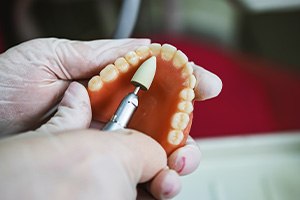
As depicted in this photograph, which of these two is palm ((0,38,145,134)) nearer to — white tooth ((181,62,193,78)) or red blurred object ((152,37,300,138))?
white tooth ((181,62,193,78))

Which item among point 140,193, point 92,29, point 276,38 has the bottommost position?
point 140,193

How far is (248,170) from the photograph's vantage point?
1.10 metres

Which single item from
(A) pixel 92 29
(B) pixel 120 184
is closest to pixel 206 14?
(A) pixel 92 29

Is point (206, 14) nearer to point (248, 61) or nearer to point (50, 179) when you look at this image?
point (248, 61)

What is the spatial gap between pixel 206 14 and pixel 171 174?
123cm

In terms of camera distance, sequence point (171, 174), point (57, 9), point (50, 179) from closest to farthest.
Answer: point (50, 179) → point (171, 174) → point (57, 9)

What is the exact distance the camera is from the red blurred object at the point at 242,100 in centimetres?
128

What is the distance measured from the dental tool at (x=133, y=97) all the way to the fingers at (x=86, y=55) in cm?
10

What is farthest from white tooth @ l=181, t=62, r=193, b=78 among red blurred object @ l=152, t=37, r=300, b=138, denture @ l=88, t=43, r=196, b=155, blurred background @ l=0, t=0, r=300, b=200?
red blurred object @ l=152, t=37, r=300, b=138

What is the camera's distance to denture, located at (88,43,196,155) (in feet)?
2.09

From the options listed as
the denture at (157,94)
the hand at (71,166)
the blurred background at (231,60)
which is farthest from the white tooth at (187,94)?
Result: the blurred background at (231,60)

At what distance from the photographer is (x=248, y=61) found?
154 cm

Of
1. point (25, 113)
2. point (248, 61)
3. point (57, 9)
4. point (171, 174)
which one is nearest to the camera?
point (171, 174)

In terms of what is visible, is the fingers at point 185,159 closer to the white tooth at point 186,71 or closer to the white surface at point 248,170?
the white tooth at point 186,71
